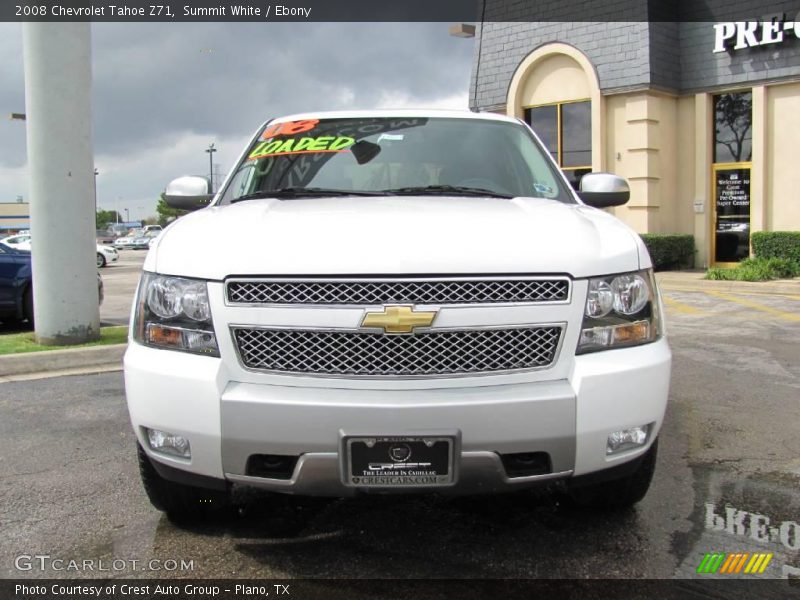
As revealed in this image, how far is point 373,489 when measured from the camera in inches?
98.8

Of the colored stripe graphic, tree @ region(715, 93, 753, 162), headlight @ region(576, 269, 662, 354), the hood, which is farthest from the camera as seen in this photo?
tree @ region(715, 93, 753, 162)

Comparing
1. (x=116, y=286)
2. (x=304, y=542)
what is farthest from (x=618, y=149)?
(x=304, y=542)

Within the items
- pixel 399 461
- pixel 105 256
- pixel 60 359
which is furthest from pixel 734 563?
pixel 105 256

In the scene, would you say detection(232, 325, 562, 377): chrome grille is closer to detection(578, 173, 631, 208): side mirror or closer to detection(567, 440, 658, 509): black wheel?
detection(567, 440, 658, 509): black wheel

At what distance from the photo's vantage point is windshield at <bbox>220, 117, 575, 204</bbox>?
382cm

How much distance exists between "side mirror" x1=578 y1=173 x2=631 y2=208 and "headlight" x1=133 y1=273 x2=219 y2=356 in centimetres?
232

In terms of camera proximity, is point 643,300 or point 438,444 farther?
point 643,300

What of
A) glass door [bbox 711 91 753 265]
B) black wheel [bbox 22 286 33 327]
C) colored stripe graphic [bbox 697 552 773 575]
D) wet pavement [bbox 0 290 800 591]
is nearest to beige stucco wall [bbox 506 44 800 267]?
glass door [bbox 711 91 753 265]

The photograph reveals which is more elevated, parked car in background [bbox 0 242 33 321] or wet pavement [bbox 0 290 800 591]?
parked car in background [bbox 0 242 33 321]

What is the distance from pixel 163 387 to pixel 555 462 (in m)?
1.33

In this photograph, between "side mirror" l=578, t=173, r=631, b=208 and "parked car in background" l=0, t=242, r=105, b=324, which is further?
"parked car in background" l=0, t=242, r=105, b=324

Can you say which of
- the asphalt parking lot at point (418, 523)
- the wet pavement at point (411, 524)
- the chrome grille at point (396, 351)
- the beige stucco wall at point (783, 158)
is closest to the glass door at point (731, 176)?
the beige stucco wall at point (783, 158)

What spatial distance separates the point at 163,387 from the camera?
262cm

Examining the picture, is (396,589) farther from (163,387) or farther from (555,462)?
(163,387)
